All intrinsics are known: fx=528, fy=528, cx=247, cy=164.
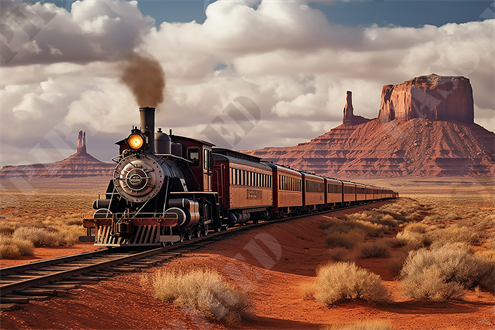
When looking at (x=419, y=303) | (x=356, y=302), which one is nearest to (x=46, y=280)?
(x=356, y=302)

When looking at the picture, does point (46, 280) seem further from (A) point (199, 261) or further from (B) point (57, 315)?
(A) point (199, 261)

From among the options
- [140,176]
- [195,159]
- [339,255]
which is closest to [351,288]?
[339,255]

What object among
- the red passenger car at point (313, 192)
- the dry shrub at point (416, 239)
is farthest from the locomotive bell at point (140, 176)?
the red passenger car at point (313, 192)

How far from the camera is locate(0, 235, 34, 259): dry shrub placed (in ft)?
57.0

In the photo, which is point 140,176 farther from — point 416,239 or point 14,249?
point 416,239

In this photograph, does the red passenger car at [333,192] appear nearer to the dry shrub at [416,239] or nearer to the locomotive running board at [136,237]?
the dry shrub at [416,239]

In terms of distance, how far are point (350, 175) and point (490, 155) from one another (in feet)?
Result: 167

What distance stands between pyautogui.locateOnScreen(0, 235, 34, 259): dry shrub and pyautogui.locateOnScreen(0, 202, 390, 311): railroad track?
3802 mm

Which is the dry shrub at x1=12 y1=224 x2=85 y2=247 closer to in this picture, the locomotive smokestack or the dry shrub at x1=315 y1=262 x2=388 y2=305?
the locomotive smokestack

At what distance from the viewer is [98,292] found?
916 centimetres

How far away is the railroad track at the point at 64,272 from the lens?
8398 mm

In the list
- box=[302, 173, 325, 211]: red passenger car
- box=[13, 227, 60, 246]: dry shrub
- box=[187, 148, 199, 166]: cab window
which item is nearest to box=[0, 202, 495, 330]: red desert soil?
box=[187, 148, 199, 166]: cab window

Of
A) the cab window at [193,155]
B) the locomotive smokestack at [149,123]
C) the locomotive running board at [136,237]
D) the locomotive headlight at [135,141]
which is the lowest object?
the locomotive running board at [136,237]

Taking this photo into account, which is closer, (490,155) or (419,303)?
(419,303)
